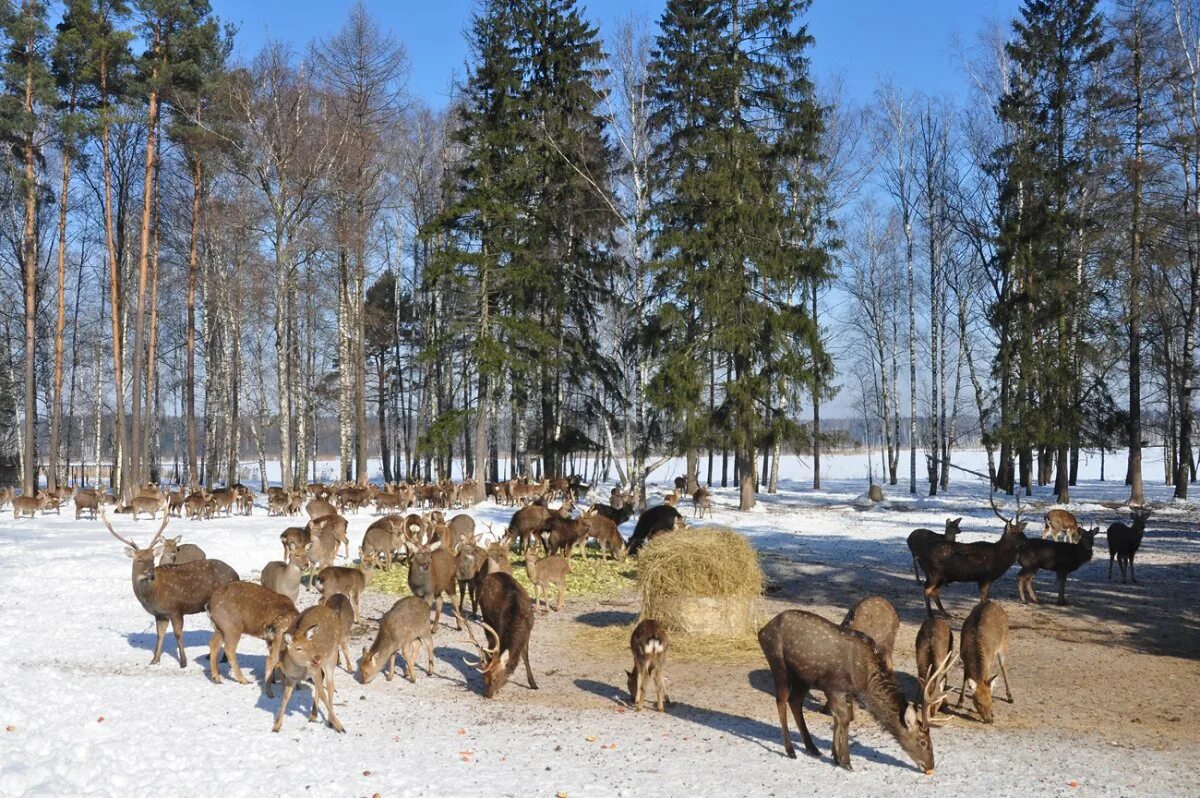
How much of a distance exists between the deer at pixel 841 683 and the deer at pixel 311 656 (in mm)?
3724

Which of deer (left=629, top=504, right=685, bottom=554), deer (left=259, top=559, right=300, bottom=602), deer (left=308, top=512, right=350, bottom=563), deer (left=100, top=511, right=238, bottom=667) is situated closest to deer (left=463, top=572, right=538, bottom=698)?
deer (left=259, top=559, right=300, bottom=602)

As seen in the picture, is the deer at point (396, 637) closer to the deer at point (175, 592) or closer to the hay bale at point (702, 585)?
the deer at point (175, 592)

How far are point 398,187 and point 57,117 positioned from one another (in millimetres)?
14703

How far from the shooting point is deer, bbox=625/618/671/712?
8516 mm

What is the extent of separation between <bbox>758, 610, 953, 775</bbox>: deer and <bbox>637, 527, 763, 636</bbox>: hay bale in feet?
12.2

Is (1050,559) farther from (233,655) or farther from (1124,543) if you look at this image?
(233,655)

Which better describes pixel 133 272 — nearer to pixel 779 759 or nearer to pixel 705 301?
pixel 705 301

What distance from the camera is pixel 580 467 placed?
74.2 metres

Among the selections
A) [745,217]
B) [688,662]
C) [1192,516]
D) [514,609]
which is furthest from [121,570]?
[1192,516]

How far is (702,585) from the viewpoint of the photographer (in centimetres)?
1146

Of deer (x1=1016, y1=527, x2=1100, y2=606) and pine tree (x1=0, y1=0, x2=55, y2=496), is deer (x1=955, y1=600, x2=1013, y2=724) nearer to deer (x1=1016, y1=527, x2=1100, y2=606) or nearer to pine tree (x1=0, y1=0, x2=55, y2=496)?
deer (x1=1016, y1=527, x2=1100, y2=606)

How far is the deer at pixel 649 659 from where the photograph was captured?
8.52 meters

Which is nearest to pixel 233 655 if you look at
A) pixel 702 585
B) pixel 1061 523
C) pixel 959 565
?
pixel 702 585

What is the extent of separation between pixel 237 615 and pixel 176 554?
12.9ft
